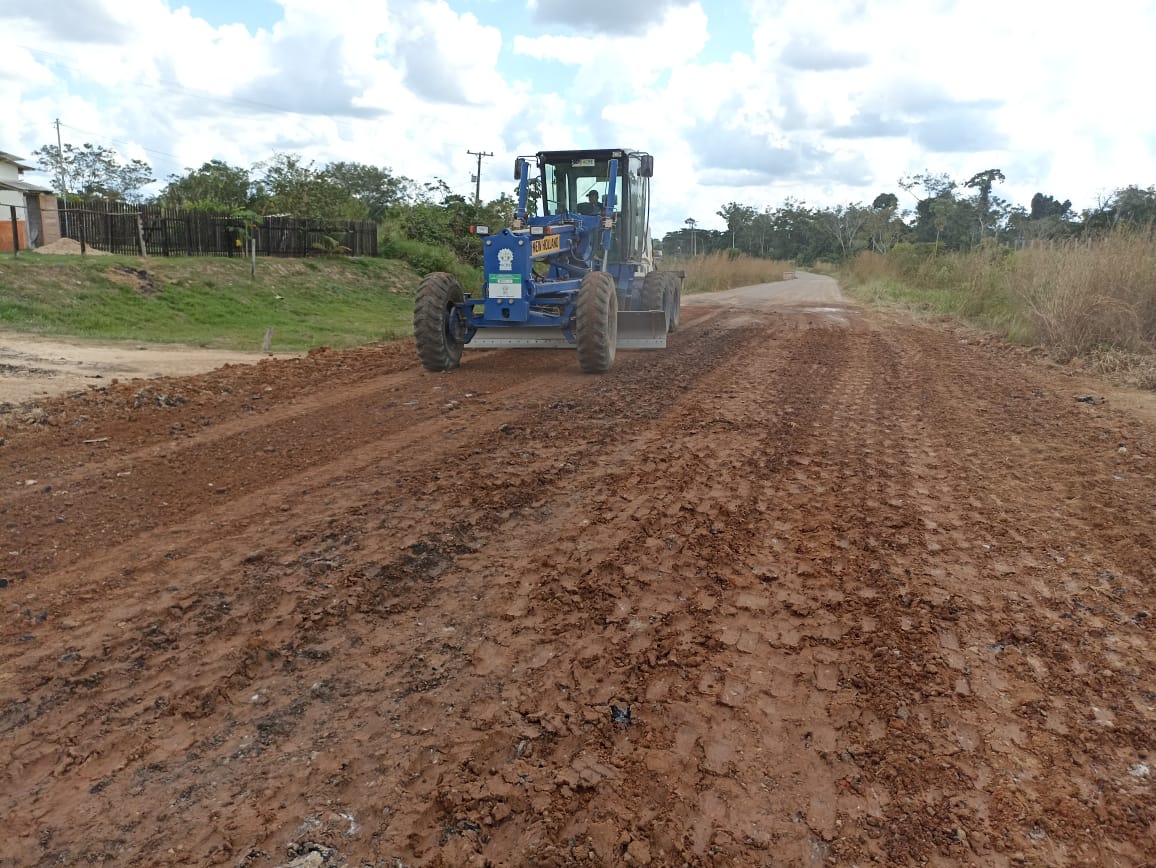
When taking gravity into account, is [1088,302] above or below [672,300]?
above

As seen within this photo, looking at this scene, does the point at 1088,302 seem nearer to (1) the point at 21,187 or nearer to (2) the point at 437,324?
(2) the point at 437,324

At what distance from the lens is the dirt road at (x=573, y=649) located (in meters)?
2.60

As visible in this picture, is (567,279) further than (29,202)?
No

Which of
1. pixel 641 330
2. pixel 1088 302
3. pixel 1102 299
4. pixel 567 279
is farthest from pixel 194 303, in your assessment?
pixel 1102 299

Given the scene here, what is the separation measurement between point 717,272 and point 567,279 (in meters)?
33.9

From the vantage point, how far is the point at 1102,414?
28.1 feet

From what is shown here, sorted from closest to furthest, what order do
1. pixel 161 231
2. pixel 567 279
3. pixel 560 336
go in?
pixel 560 336
pixel 567 279
pixel 161 231

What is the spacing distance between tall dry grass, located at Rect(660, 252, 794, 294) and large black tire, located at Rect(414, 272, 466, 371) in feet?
93.3

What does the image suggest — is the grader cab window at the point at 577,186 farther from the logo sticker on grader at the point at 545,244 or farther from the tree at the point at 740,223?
the tree at the point at 740,223

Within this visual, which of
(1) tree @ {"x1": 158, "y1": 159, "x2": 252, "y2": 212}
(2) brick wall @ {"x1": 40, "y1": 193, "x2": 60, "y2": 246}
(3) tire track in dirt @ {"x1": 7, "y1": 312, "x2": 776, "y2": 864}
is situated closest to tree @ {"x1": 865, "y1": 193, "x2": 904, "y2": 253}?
(1) tree @ {"x1": 158, "y1": 159, "x2": 252, "y2": 212}

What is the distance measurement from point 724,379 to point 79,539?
7.48 m

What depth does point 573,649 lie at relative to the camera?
3.58 m

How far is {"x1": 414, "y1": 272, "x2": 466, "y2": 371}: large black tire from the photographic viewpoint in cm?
1061

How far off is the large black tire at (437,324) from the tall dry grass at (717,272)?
93.3 ft
